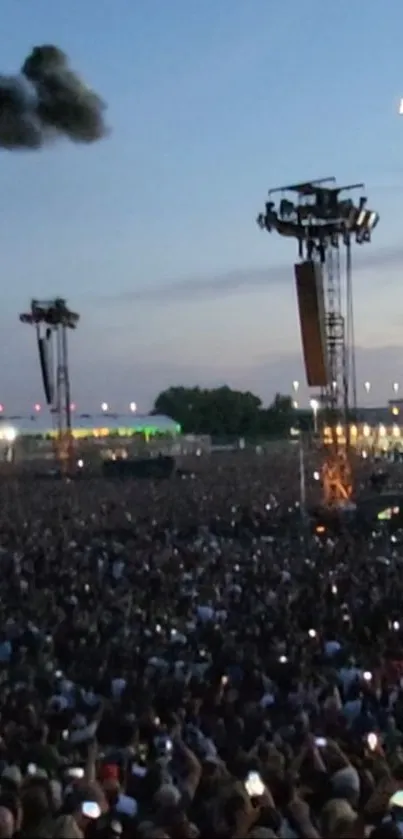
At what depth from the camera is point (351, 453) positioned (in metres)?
27.6

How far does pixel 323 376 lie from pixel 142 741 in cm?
1736

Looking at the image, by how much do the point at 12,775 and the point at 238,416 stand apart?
88.5 m

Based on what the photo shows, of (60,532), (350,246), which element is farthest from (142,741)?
(350,246)

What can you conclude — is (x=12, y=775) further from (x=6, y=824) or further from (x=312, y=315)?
(x=312, y=315)

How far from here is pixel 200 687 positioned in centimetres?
839

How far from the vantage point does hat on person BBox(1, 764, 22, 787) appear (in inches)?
228

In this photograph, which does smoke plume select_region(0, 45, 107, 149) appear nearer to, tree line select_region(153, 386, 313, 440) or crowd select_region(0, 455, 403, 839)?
crowd select_region(0, 455, 403, 839)

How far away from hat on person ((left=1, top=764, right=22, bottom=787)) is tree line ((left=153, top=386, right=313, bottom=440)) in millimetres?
83599

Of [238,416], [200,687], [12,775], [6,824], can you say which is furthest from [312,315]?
[238,416]

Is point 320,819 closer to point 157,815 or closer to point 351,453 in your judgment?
point 157,815

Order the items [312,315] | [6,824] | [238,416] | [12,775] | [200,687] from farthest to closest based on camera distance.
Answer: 1. [238,416]
2. [312,315]
3. [200,687]
4. [12,775]
5. [6,824]

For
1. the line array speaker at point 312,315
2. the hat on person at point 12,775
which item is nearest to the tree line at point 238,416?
the line array speaker at point 312,315

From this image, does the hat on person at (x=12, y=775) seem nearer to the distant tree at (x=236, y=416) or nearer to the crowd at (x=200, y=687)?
the crowd at (x=200, y=687)

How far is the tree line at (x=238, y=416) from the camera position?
94.1 metres
